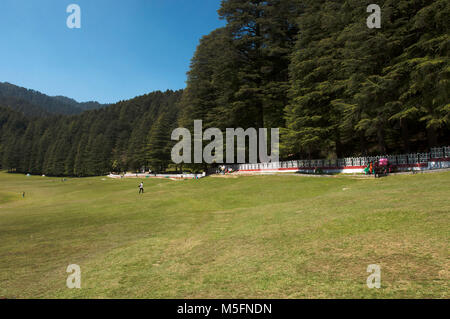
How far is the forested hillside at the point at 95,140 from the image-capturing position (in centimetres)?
7656

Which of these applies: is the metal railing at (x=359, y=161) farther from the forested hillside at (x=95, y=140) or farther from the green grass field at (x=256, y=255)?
the forested hillside at (x=95, y=140)

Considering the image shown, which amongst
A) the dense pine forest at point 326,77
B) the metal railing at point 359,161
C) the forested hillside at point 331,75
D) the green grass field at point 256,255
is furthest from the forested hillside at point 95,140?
the green grass field at point 256,255

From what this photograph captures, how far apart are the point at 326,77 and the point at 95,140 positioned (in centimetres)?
8818

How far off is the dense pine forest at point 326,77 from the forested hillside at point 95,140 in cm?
→ 1517

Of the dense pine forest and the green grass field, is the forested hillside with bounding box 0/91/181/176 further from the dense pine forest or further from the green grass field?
the green grass field

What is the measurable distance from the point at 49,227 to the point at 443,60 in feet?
82.0

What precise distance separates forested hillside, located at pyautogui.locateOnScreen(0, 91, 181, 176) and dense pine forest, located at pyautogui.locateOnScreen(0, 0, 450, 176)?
15.2m

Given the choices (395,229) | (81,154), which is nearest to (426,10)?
(395,229)

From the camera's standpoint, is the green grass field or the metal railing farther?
the metal railing

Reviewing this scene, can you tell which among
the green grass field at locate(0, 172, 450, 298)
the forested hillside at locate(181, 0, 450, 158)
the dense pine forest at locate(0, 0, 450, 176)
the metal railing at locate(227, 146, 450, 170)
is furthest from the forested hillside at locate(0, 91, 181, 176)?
the green grass field at locate(0, 172, 450, 298)

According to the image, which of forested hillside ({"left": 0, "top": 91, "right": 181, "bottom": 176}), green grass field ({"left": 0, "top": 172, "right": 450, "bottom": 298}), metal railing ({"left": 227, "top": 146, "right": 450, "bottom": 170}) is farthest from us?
forested hillside ({"left": 0, "top": 91, "right": 181, "bottom": 176})

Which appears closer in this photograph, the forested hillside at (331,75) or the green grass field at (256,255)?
the green grass field at (256,255)

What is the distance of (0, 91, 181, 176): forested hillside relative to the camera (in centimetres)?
7656

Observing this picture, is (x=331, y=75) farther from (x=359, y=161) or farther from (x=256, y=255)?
(x=256, y=255)
